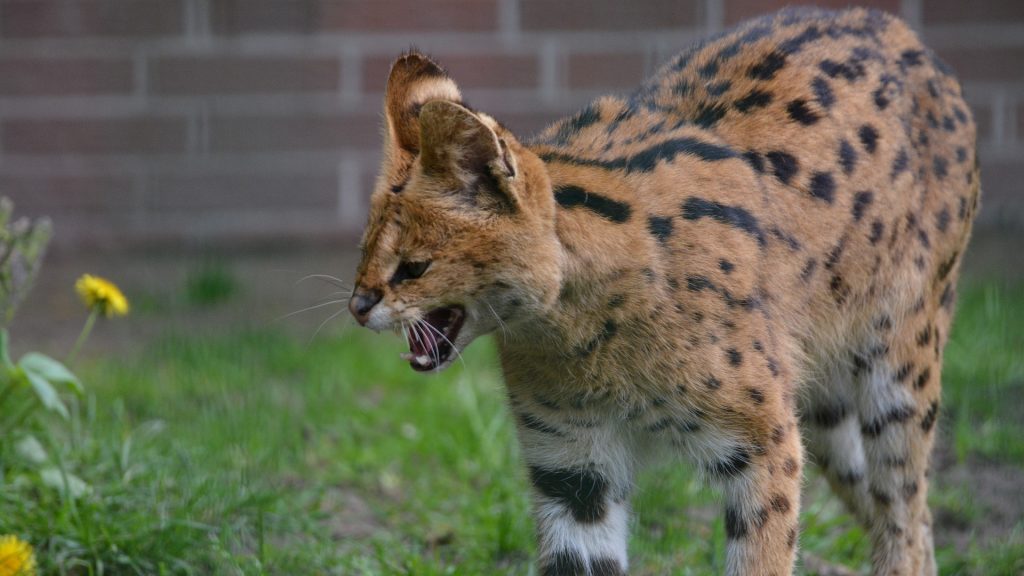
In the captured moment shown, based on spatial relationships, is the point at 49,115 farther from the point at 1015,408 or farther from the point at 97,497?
the point at 1015,408

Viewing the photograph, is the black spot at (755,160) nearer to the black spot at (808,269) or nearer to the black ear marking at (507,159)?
the black spot at (808,269)

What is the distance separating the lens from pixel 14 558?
10.5 feet

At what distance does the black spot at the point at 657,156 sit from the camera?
332cm

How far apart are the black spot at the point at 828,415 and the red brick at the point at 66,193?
15.0 feet

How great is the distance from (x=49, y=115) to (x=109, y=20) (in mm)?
642

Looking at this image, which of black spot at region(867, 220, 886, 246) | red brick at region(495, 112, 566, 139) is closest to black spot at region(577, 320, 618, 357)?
black spot at region(867, 220, 886, 246)

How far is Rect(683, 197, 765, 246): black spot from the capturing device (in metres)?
3.37

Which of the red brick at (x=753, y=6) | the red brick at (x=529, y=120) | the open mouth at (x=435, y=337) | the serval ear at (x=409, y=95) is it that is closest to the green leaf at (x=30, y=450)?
the open mouth at (x=435, y=337)

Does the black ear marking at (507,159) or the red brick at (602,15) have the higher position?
the black ear marking at (507,159)

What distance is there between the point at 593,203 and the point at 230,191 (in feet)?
15.1

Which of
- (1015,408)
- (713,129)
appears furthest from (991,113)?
(713,129)

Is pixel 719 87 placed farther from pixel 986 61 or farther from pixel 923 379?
pixel 986 61

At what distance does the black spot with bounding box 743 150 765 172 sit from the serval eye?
3.45ft

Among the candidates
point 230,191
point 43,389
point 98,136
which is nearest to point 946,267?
point 43,389
